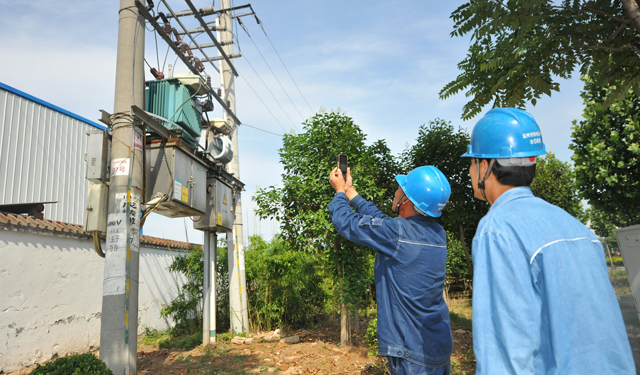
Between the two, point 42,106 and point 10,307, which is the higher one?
point 42,106

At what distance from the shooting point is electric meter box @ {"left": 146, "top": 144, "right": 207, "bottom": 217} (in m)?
5.75

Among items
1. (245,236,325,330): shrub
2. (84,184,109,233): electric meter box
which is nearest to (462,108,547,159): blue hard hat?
(84,184,109,233): electric meter box

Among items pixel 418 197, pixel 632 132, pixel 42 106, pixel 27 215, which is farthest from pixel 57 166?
pixel 632 132

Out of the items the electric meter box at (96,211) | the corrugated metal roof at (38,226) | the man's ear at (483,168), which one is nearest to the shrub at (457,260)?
the corrugated metal roof at (38,226)

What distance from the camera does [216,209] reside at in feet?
26.3

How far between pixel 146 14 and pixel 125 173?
7.71 ft

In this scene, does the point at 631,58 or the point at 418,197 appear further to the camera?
the point at 631,58

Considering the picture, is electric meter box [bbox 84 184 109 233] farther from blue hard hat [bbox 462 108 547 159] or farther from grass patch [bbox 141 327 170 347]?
grass patch [bbox 141 327 170 347]

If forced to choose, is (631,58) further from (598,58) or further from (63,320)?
(63,320)

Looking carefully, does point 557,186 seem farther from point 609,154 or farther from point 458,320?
point 458,320

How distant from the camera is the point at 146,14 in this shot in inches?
221

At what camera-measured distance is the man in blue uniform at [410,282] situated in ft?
8.09

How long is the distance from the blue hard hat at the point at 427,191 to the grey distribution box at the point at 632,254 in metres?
2.57

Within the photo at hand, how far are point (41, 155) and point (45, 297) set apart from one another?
17.4ft
